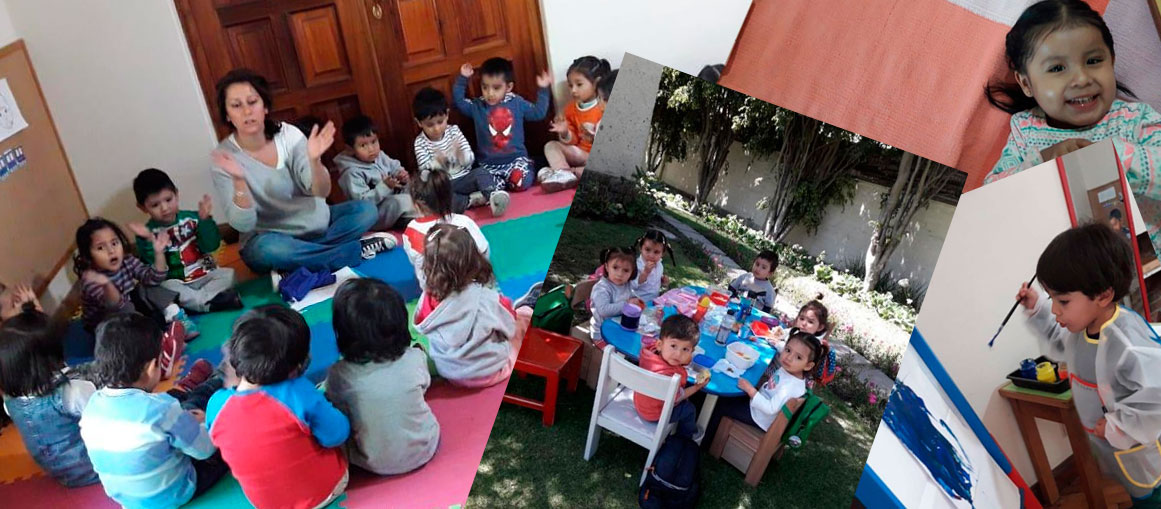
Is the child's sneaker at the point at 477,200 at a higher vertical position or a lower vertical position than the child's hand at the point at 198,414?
higher

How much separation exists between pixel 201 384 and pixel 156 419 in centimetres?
12

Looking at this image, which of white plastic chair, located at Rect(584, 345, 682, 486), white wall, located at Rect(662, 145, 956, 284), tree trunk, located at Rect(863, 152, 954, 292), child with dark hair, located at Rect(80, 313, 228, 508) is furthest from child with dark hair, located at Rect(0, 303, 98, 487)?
tree trunk, located at Rect(863, 152, 954, 292)

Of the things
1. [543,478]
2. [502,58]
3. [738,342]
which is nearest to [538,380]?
[543,478]

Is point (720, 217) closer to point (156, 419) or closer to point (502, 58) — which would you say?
point (502, 58)

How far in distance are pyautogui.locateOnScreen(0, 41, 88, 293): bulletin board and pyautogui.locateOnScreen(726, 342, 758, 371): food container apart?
4.92ft

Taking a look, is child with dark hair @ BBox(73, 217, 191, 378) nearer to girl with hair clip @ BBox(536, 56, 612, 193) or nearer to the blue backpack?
girl with hair clip @ BBox(536, 56, 612, 193)

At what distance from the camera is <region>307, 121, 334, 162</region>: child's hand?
5.50ft

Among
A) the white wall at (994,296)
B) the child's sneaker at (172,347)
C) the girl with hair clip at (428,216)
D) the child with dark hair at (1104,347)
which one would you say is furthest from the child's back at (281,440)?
the child with dark hair at (1104,347)

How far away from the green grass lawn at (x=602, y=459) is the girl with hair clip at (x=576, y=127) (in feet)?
0.81

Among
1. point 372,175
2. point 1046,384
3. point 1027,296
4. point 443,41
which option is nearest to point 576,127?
point 443,41

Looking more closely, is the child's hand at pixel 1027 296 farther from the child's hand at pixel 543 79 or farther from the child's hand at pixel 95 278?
the child's hand at pixel 95 278

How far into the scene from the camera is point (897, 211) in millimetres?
1722

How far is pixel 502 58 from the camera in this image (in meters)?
1.92

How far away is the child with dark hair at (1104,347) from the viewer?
174 cm
